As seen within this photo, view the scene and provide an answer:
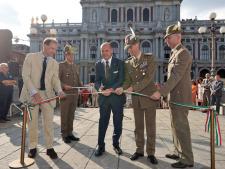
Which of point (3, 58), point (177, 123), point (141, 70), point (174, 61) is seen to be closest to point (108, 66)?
point (141, 70)

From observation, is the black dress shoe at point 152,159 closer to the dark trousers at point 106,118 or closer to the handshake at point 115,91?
the dark trousers at point 106,118

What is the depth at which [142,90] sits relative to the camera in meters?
4.89

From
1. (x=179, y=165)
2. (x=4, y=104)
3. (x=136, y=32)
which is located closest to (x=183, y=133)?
(x=179, y=165)

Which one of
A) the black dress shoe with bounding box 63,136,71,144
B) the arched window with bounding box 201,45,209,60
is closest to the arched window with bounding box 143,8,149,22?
the arched window with bounding box 201,45,209,60

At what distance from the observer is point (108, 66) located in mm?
5312

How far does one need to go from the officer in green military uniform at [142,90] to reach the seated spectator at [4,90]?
18.3ft

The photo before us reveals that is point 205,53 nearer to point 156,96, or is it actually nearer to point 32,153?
point 156,96

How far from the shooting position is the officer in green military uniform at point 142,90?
4.82 m

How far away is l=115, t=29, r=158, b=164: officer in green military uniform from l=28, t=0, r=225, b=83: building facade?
48.5 meters

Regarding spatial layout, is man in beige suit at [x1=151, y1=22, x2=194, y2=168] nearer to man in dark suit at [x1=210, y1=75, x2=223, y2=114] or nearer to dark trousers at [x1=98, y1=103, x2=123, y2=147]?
dark trousers at [x1=98, y1=103, x2=123, y2=147]

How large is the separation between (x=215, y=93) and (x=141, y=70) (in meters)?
Result: 8.35

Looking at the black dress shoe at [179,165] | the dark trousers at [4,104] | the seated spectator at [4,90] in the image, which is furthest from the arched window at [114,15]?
the black dress shoe at [179,165]

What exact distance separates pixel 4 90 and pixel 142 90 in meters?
6.14

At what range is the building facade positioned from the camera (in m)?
54.0
